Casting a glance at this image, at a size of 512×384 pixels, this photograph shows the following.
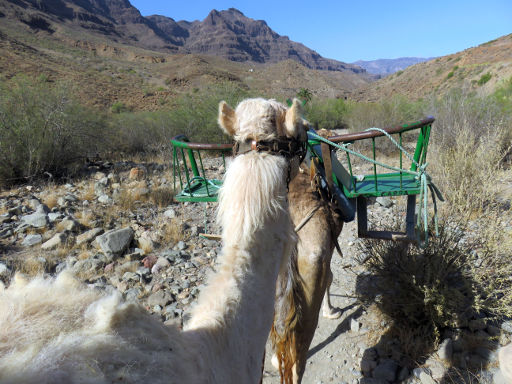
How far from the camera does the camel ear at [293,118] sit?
4.98 ft

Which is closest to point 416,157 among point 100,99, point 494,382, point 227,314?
point 494,382

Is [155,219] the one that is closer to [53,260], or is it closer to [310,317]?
[53,260]

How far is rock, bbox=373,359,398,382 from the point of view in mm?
2656

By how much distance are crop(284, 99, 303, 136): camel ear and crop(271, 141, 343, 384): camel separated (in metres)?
0.82

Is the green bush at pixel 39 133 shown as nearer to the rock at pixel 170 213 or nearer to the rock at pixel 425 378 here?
the rock at pixel 170 213

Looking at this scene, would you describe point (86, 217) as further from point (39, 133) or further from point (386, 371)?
point (386, 371)

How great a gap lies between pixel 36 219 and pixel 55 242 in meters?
1.09

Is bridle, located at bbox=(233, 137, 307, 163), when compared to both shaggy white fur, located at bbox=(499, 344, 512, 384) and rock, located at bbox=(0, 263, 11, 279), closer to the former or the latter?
shaggy white fur, located at bbox=(499, 344, 512, 384)

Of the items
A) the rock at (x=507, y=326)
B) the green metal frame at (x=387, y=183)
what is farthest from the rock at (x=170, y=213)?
the rock at (x=507, y=326)

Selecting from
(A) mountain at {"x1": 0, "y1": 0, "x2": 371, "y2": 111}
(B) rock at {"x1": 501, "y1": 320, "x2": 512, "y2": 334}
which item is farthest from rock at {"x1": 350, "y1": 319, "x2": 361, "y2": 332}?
(A) mountain at {"x1": 0, "y1": 0, "x2": 371, "y2": 111}

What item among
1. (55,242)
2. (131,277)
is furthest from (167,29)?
(131,277)

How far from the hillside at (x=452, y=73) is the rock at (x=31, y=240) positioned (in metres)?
32.8

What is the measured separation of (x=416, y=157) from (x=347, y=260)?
8.07 ft

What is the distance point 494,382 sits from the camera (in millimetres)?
2340
